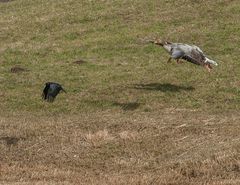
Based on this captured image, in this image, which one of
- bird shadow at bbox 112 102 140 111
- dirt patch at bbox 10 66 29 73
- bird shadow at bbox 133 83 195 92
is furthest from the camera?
dirt patch at bbox 10 66 29 73

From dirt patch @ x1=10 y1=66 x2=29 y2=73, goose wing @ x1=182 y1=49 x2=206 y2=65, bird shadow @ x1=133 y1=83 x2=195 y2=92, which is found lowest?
dirt patch @ x1=10 y1=66 x2=29 y2=73

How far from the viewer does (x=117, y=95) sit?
2883 centimetres

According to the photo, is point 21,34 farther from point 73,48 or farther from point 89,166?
point 89,166

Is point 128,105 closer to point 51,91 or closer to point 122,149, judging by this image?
point 51,91

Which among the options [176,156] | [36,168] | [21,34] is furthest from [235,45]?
[36,168]

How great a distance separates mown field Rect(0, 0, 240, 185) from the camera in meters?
17.9

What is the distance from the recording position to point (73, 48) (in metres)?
38.7

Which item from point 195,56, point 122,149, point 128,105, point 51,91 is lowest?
point 128,105

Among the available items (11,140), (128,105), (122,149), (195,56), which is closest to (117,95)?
(128,105)

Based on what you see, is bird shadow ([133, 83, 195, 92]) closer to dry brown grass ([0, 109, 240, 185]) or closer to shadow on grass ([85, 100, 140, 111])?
shadow on grass ([85, 100, 140, 111])

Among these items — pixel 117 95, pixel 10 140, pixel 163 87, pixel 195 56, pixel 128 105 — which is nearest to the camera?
pixel 10 140

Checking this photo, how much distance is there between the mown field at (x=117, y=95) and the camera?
17875mm

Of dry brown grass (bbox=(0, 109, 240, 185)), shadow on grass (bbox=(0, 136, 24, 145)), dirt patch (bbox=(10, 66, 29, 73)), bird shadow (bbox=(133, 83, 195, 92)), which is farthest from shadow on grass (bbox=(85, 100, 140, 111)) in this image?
dirt patch (bbox=(10, 66, 29, 73))

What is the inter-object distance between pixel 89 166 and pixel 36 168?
179 centimetres
